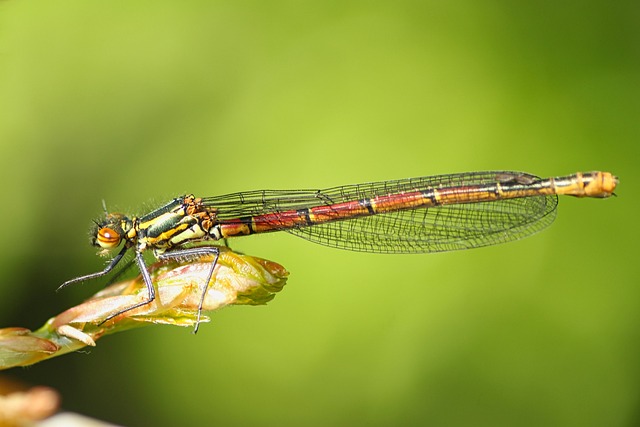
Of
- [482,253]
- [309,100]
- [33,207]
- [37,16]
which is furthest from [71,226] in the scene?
[482,253]

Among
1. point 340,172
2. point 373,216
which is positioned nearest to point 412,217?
point 373,216

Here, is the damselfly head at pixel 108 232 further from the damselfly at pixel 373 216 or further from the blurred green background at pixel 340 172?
the blurred green background at pixel 340 172

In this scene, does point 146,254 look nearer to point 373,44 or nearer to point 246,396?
point 246,396

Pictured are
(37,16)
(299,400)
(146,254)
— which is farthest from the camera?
(37,16)

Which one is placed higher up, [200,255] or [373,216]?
[373,216]

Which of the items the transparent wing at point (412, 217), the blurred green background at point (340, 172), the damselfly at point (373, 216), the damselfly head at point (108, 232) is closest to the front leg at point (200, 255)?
the damselfly at point (373, 216)

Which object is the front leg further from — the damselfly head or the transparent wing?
the transparent wing

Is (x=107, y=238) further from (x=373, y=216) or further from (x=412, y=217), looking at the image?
(x=412, y=217)
